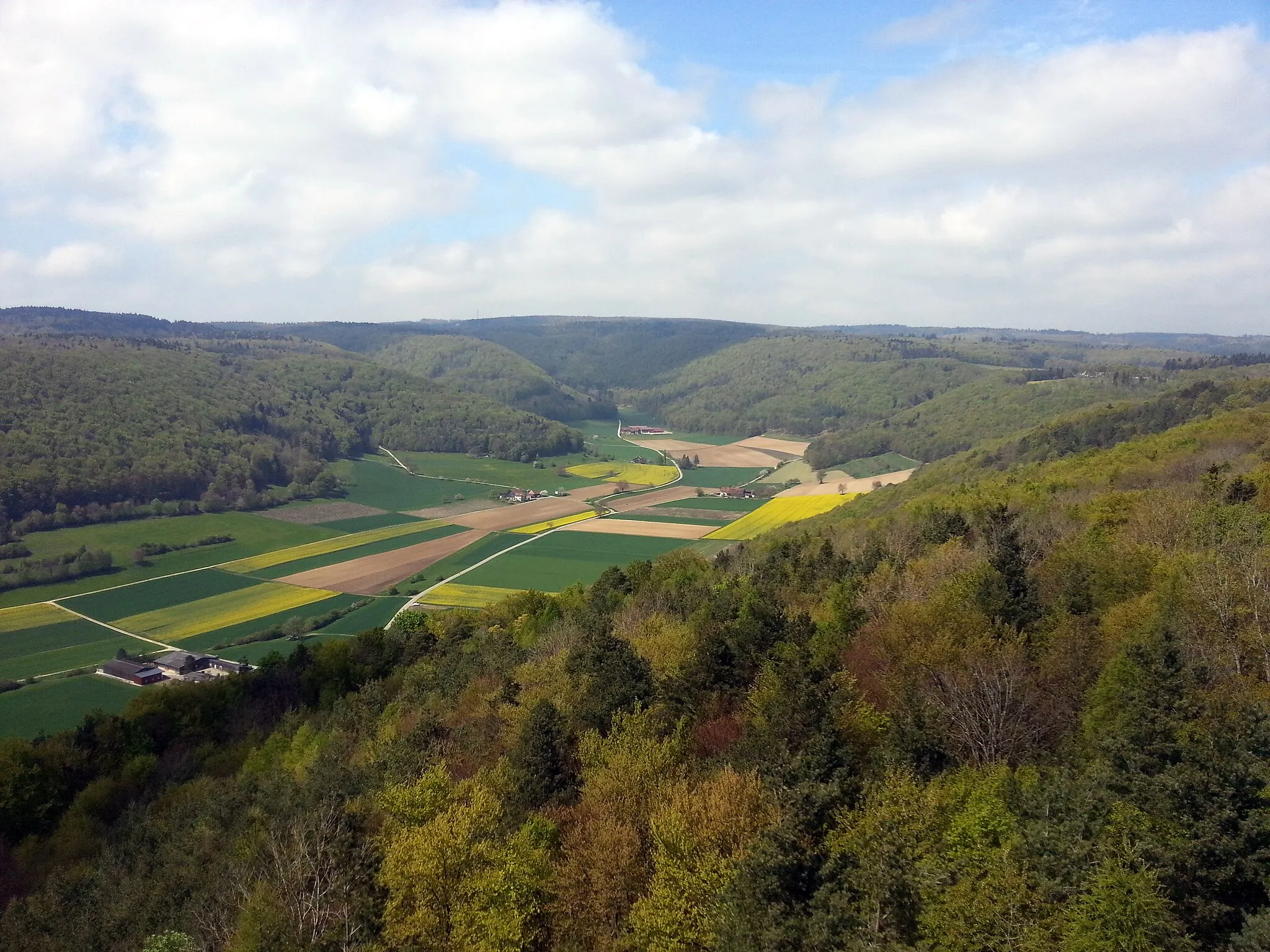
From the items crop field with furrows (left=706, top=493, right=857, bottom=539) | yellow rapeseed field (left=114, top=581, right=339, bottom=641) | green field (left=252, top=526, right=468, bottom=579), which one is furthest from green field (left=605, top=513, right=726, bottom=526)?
yellow rapeseed field (left=114, top=581, right=339, bottom=641)

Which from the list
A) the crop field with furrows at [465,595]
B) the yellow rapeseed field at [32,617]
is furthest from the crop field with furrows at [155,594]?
the crop field with furrows at [465,595]

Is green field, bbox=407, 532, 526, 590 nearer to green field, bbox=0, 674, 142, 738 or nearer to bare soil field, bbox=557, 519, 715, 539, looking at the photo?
bare soil field, bbox=557, 519, 715, 539

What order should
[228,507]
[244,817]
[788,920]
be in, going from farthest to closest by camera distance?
[228,507], [244,817], [788,920]

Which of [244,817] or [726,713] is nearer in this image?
[726,713]

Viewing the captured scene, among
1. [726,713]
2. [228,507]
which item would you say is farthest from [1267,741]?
[228,507]

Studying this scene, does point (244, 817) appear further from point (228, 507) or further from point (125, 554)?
point (228, 507)

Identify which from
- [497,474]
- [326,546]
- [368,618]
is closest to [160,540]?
[326,546]
